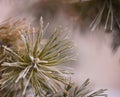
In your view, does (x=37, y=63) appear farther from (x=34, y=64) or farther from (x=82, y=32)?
(x=82, y=32)

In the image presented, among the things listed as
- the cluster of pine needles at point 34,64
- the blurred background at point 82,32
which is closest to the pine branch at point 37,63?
the cluster of pine needles at point 34,64

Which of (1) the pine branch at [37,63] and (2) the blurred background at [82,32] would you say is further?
(2) the blurred background at [82,32]

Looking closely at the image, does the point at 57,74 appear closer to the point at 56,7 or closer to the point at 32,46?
the point at 32,46

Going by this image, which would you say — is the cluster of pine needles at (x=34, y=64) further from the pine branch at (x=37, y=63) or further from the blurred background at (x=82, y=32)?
the blurred background at (x=82, y=32)

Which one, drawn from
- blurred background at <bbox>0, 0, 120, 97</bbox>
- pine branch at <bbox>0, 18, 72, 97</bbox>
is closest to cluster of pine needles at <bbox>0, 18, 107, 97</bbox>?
pine branch at <bbox>0, 18, 72, 97</bbox>

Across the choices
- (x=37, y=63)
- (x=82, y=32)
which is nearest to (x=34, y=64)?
(x=37, y=63)

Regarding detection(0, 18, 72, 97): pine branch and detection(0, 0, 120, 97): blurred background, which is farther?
detection(0, 0, 120, 97): blurred background

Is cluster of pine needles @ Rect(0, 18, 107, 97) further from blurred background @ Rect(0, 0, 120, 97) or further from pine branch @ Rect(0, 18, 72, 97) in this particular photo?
blurred background @ Rect(0, 0, 120, 97)

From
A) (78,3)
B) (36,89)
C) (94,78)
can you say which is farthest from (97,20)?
(36,89)

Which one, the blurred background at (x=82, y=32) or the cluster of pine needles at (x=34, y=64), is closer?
the cluster of pine needles at (x=34, y=64)
